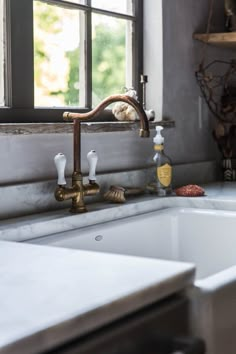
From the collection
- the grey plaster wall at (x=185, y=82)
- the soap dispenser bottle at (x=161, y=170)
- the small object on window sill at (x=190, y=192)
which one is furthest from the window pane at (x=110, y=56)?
the small object on window sill at (x=190, y=192)

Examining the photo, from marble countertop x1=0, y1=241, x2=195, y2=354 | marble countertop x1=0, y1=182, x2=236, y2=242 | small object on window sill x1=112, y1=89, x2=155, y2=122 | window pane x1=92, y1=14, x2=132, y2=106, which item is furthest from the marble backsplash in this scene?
marble countertop x1=0, y1=241, x2=195, y2=354

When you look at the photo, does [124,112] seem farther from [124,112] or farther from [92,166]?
[92,166]

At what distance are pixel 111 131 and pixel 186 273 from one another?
1077mm

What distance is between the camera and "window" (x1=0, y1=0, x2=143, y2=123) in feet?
5.59

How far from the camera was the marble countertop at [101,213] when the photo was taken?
56.6 inches

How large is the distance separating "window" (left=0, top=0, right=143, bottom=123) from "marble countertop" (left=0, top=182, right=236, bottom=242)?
32 cm

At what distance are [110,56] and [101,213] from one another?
71 centimetres

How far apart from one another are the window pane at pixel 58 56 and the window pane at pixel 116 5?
0.11m

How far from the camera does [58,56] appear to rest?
1.95 metres

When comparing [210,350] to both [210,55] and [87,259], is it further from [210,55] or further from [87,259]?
[210,55]

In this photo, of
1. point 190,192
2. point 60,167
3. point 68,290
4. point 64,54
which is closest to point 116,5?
point 64,54

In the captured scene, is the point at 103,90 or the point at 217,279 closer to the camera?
the point at 217,279

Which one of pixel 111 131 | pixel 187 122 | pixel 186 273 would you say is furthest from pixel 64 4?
pixel 186 273

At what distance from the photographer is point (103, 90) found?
2.12 m
